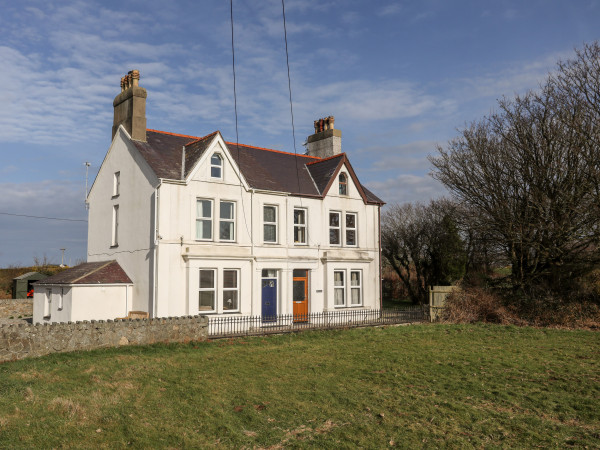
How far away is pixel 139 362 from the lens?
49.5ft

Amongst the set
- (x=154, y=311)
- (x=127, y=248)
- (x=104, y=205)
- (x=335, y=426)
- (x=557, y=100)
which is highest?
(x=557, y=100)

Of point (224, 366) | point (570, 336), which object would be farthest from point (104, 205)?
point (570, 336)

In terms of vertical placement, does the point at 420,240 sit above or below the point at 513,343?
above

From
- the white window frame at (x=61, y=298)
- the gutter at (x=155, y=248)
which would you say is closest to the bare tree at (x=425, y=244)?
the gutter at (x=155, y=248)

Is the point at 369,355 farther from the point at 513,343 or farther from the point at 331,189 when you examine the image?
the point at 331,189

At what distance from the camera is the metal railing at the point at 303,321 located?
870 inches

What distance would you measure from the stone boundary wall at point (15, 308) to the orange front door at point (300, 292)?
1770 centimetres

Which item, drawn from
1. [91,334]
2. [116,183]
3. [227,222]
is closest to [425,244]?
[227,222]

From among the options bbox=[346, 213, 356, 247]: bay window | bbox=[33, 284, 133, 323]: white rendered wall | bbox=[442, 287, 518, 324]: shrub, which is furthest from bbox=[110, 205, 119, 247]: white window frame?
bbox=[442, 287, 518, 324]: shrub

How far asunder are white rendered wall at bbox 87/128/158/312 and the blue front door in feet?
18.8

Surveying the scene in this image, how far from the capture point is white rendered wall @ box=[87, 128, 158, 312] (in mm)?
22391

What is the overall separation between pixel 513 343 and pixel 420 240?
21.5 meters

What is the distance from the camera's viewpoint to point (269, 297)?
2530 cm

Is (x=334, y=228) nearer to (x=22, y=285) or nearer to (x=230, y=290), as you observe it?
(x=230, y=290)
